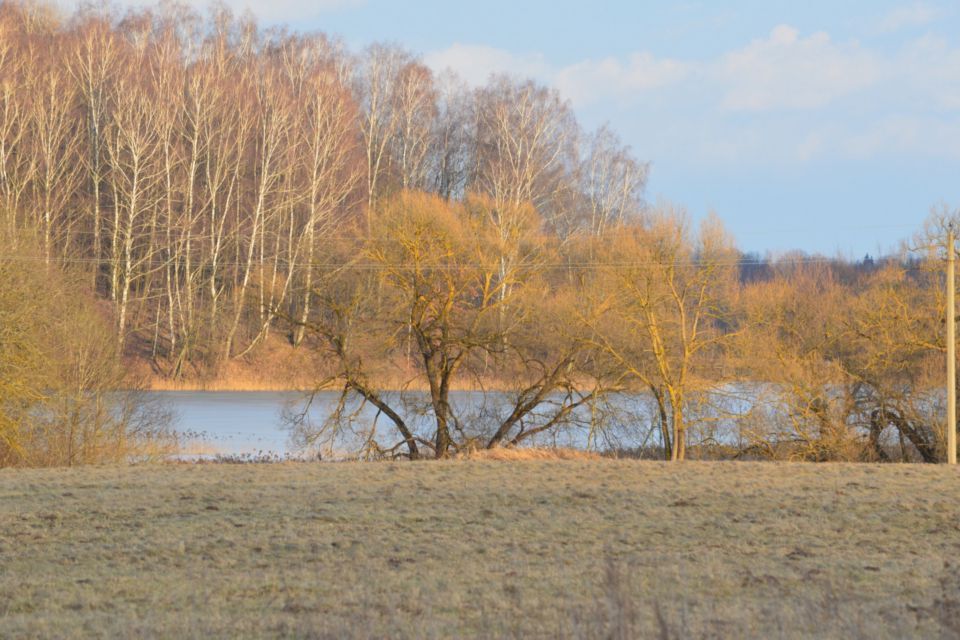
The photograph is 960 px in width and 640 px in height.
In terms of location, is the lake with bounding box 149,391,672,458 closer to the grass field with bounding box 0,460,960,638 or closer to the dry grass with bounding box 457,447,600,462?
the dry grass with bounding box 457,447,600,462

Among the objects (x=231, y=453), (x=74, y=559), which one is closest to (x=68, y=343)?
(x=231, y=453)

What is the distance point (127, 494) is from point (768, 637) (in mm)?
10887

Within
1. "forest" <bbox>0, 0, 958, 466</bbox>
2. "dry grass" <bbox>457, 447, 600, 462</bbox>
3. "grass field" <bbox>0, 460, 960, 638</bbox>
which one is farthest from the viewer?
"forest" <bbox>0, 0, 958, 466</bbox>

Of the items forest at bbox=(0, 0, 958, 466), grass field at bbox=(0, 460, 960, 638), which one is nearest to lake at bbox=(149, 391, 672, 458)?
forest at bbox=(0, 0, 958, 466)

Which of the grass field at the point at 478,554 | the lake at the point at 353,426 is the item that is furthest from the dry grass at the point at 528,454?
the grass field at the point at 478,554

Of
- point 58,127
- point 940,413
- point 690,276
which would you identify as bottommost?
point 940,413

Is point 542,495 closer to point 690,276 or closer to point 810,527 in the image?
point 810,527

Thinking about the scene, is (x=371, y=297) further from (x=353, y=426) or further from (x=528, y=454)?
(x=528, y=454)

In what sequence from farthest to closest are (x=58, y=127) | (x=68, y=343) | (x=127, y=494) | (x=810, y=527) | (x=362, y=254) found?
(x=58, y=127) → (x=362, y=254) → (x=68, y=343) → (x=127, y=494) → (x=810, y=527)

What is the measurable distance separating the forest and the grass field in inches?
429

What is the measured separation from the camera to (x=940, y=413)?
31.1m

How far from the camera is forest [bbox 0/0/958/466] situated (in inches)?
1180

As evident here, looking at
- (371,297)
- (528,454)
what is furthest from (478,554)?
(371,297)

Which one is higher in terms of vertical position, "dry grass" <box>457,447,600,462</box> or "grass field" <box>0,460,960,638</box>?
"dry grass" <box>457,447,600,462</box>
